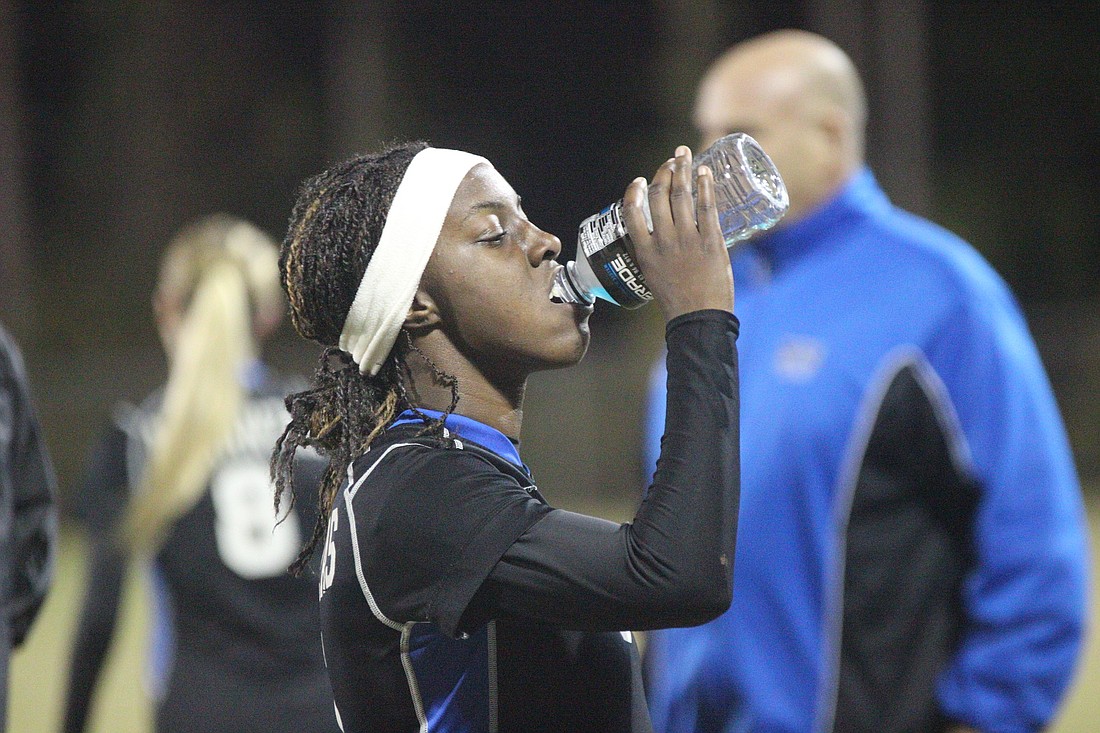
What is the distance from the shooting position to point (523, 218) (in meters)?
1.65

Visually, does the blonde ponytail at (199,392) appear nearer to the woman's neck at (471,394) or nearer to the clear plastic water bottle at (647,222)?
the woman's neck at (471,394)

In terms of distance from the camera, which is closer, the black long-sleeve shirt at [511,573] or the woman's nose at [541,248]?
the black long-sleeve shirt at [511,573]

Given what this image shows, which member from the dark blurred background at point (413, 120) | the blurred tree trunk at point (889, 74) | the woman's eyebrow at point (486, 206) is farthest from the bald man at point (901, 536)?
the dark blurred background at point (413, 120)

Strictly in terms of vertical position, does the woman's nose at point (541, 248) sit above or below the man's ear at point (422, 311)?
above

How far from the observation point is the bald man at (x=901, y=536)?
2299 mm

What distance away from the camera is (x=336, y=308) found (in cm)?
164

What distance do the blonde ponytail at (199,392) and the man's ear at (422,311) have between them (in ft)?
6.14

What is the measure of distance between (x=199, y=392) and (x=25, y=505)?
0.73 meters

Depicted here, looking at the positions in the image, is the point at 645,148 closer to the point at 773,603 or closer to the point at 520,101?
the point at 520,101

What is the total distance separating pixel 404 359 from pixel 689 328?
16.0 inches

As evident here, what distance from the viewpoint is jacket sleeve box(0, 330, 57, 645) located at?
259cm

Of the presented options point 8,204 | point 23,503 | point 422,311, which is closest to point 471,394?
point 422,311

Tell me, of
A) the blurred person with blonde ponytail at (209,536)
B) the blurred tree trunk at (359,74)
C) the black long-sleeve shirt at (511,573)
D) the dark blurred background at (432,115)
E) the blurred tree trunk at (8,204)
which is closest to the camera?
the black long-sleeve shirt at (511,573)

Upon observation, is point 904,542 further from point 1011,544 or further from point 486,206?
point 486,206
